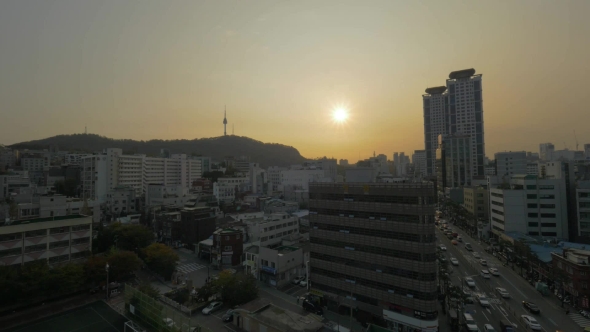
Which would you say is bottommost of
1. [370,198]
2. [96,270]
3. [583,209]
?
[96,270]

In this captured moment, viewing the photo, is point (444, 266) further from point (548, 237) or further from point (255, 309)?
point (548, 237)

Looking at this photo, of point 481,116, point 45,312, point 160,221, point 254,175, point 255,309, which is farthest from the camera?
point 481,116

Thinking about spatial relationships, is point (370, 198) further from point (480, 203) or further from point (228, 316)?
point (480, 203)

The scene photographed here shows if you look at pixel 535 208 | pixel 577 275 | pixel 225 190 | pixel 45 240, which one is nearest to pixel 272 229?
pixel 45 240

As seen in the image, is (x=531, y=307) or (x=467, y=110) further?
(x=467, y=110)

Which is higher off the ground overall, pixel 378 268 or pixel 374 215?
pixel 374 215

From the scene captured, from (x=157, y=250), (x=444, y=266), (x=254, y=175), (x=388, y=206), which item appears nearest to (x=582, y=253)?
(x=444, y=266)
